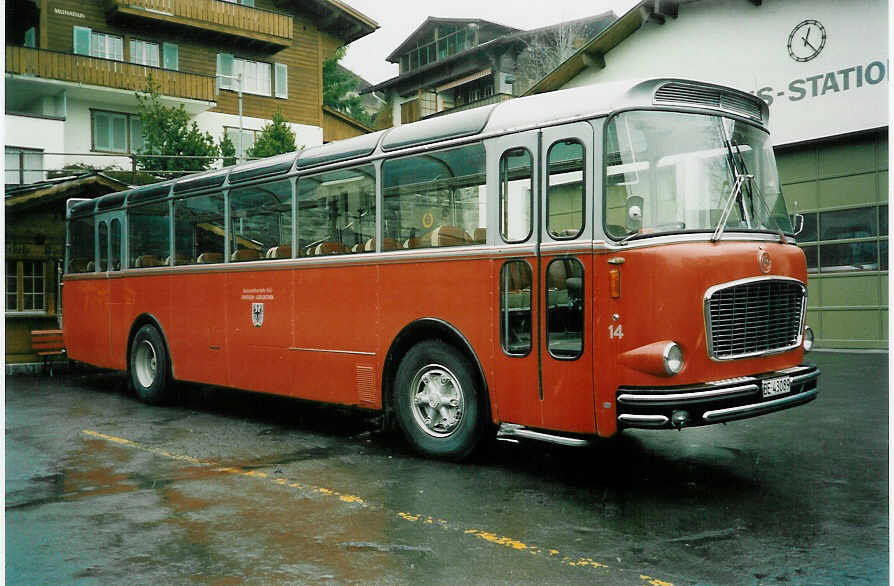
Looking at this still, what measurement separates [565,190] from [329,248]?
300 centimetres

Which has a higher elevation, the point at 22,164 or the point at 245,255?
the point at 22,164

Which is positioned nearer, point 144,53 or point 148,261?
point 148,261

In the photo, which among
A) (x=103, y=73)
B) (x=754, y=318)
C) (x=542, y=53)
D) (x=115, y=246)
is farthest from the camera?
(x=542, y=53)

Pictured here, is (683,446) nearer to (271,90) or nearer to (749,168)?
(749,168)

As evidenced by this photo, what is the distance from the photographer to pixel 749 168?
22.5 ft

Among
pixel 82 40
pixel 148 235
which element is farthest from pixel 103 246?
pixel 82 40

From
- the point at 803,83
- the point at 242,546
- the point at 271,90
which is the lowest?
the point at 242,546

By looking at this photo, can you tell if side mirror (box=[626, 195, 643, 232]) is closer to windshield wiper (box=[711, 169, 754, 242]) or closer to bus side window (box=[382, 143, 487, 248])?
windshield wiper (box=[711, 169, 754, 242])

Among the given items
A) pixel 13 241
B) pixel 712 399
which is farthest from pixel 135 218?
pixel 712 399

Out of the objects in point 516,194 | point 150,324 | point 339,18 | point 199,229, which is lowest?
point 150,324

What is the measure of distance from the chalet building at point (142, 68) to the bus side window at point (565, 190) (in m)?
23.3

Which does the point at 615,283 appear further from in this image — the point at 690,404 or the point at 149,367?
the point at 149,367

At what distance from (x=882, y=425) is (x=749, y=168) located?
406cm

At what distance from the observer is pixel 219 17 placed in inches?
1377
